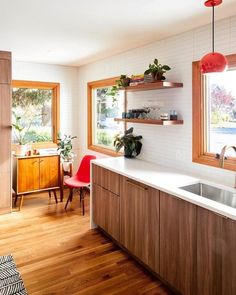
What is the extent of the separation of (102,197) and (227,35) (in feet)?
7.21

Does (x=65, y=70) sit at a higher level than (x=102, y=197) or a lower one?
higher

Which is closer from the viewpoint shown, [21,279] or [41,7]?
[41,7]

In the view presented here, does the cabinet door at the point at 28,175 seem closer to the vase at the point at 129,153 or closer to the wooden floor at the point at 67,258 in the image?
the wooden floor at the point at 67,258

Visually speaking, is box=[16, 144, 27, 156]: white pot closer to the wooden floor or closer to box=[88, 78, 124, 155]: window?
the wooden floor

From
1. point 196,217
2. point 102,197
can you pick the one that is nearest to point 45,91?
point 102,197

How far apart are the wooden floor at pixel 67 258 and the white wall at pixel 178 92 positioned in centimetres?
118

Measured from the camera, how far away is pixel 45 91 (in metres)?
5.10

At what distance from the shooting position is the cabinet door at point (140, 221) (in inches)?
95.6

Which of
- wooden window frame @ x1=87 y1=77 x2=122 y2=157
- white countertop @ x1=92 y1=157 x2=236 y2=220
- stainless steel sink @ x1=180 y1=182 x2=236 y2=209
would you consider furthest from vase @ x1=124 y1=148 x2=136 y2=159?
stainless steel sink @ x1=180 y1=182 x2=236 y2=209

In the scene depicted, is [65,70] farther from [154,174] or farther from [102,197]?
[154,174]

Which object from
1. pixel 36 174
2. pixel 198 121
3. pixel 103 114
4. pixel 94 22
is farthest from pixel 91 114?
pixel 198 121

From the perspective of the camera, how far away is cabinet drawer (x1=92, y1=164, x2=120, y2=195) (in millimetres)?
2984

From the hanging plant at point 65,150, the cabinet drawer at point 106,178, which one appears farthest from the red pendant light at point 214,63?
the hanging plant at point 65,150

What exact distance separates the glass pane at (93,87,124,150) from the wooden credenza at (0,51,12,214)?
157cm
